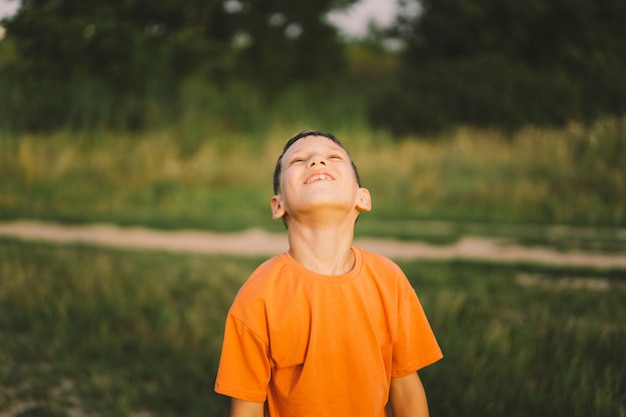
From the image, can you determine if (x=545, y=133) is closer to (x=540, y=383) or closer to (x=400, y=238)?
(x=400, y=238)

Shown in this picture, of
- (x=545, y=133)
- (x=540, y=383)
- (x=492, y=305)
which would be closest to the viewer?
(x=540, y=383)

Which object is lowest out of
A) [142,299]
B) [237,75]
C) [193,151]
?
[142,299]

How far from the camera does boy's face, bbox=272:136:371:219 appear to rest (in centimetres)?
229

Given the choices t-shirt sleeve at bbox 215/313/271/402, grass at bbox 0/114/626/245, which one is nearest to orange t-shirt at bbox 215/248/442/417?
t-shirt sleeve at bbox 215/313/271/402

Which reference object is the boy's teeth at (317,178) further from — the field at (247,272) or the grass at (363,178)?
the grass at (363,178)

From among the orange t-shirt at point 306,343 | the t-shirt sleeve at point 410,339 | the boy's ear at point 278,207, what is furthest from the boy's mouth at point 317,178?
the t-shirt sleeve at point 410,339

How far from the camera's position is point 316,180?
2318 mm

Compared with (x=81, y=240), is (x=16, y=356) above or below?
below

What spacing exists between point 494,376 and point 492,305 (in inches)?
66.0

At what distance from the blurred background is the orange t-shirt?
60.6 inches

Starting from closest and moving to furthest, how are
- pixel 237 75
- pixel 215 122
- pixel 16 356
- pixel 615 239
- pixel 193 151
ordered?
pixel 16 356, pixel 615 239, pixel 193 151, pixel 215 122, pixel 237 75

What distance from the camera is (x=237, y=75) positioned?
82.8 feet

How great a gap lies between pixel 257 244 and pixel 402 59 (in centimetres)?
1783

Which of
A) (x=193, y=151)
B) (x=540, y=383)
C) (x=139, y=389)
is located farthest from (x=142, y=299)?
(x=193, y=151)
